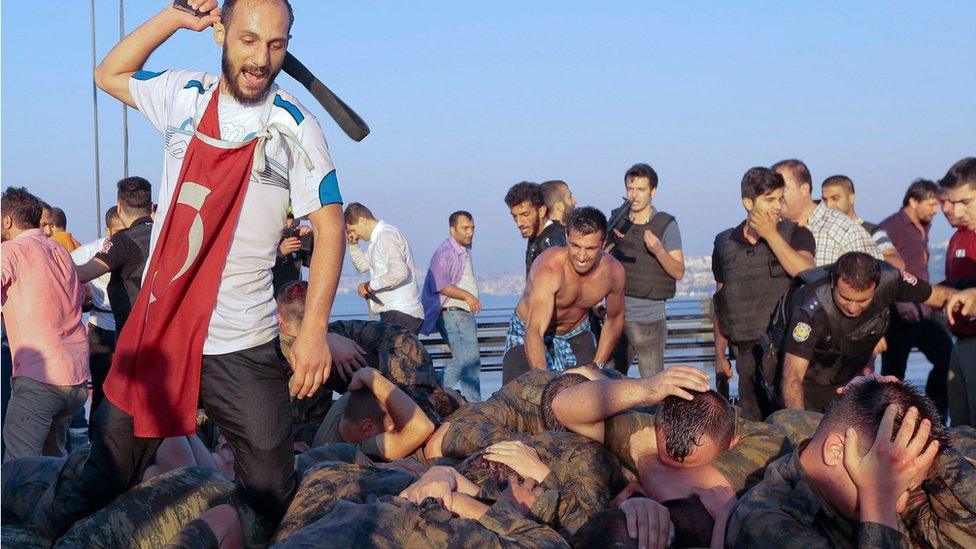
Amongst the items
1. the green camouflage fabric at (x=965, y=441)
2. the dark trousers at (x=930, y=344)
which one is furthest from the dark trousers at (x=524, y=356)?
the green camouflage fabric at (x=965, y=441)

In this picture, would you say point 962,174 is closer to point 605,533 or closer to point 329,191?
point 605,533

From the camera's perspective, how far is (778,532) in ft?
10.9

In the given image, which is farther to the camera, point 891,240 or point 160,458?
point 891,240

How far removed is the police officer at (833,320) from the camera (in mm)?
6520

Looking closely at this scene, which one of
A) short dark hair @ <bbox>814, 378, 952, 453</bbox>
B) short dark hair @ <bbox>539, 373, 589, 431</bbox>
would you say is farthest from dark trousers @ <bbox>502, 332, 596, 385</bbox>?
short dark hair @ <bbox>814, 378, 952, 453</bbox>

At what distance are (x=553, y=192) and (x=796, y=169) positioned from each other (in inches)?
79.0

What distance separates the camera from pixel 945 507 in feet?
11.6

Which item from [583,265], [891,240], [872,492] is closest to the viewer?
[872,492]

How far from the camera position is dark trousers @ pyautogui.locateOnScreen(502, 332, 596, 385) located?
298 inches

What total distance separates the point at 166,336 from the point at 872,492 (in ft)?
7.23

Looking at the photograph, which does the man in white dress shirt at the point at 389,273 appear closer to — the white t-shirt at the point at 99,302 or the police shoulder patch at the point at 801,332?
the white t-shirt at the point at 99,302

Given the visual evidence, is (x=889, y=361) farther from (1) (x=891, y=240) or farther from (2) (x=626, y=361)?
(2) (x=626, y=361)

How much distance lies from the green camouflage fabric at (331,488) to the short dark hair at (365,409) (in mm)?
1508

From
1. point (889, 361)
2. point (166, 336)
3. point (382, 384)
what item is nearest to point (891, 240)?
point (889, 361)
